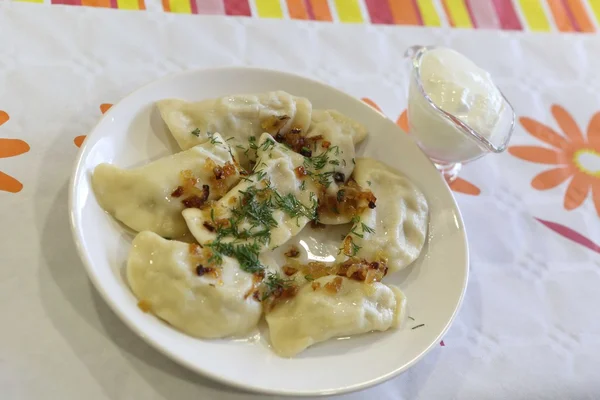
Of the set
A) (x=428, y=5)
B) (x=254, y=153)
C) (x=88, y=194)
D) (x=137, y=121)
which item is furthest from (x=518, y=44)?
(x=88, y=194)

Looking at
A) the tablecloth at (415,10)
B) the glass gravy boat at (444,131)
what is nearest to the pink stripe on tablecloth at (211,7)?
the tablecloth at (415,10)

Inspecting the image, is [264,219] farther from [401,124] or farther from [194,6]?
[194,6]

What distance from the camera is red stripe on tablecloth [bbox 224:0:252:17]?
255cm

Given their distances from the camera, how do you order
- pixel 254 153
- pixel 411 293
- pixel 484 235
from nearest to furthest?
1. pixel 411 293
2. pixel 254 153
3. pixel 484 235

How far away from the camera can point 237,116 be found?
6.68ft

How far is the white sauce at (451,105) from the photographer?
210 cm

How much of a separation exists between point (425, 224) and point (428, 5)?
142 centimetres

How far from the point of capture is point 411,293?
188 centimetres

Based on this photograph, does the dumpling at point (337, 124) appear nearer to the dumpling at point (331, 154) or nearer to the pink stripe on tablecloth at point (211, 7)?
the dumpling at point (331, 154)

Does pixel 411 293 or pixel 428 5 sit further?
pixel 428 5

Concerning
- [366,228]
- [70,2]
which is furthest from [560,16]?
[70,2]

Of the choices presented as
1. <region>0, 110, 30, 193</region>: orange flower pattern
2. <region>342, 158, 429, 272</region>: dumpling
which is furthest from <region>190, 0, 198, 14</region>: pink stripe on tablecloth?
<region>342, 158, 429, 272</region>: dumpling

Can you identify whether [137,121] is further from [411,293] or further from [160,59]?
[411,293]

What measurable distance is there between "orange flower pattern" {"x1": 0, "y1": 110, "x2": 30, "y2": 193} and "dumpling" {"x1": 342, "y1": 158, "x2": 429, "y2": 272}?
3.61 feet
